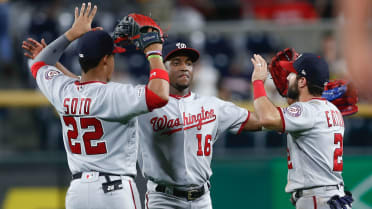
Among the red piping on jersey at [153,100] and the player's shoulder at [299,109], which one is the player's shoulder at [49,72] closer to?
the red piping on jersey at [153,100]

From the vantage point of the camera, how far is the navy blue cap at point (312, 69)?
378 centimetres

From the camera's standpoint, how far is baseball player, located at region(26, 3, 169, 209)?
328cm

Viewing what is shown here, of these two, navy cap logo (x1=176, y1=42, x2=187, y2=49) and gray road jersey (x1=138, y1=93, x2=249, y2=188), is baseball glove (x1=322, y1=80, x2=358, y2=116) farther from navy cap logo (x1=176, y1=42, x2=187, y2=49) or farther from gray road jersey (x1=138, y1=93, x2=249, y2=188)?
navy cap logo (x1=176, y1=42, x2=187, y2=49)

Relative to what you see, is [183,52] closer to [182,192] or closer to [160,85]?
[160,85]

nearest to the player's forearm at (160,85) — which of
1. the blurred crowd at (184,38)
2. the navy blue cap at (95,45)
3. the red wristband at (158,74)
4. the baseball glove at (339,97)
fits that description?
the red wristband at (158,74)

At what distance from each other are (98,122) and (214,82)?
531 cm

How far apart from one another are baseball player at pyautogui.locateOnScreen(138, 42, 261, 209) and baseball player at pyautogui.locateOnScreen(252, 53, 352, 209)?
352mm

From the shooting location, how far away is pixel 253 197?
630 cm

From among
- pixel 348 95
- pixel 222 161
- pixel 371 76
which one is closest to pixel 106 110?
pixel 348 95

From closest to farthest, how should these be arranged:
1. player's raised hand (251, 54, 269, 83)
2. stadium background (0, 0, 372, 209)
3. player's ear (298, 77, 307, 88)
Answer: player's raised hand (251, 54, 269, 83), player's ear (298, 77, 307, 88), stadium background (0, 0, 372, 209)

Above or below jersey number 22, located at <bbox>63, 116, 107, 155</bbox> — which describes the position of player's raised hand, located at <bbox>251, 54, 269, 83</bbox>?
above

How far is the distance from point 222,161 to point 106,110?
325cm

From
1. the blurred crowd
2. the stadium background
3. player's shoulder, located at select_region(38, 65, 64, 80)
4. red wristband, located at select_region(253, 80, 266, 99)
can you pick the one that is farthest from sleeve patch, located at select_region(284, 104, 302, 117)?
the blurred crowd

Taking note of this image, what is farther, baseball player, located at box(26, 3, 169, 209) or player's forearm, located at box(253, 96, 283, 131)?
player's forearm, located at box(253, 96, 283, 131)
